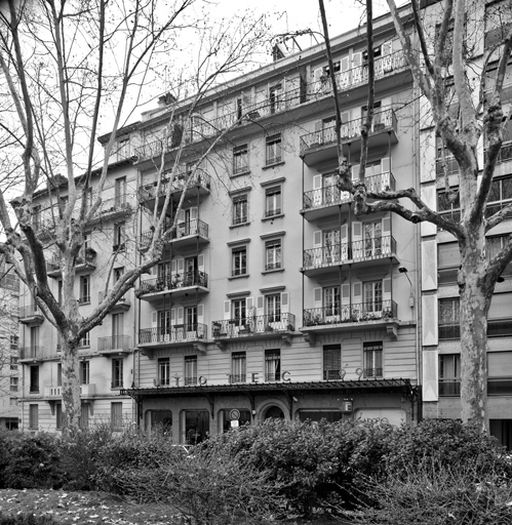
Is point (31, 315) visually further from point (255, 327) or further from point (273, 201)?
point (273, 201)

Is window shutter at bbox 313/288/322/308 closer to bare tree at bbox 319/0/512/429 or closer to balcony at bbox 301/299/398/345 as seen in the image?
balcony at bbox 301/299/398/345

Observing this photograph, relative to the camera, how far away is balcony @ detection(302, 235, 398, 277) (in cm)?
2820

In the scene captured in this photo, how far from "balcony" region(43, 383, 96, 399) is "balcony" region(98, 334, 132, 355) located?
2344 mm

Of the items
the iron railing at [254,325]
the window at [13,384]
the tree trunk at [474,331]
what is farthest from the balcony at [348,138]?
the window at [13,384]

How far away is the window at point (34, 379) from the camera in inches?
1729

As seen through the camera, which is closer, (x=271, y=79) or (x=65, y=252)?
(x=65, y=252)

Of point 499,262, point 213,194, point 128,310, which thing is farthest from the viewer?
point 128,310

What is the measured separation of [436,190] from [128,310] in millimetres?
19760

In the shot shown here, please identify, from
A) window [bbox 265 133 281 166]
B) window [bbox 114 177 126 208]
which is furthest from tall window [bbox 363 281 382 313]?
window [bbox 114 177 126 208]

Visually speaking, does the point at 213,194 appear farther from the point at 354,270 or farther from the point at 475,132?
the point at 475,132

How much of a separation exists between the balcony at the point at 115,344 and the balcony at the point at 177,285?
3104mm

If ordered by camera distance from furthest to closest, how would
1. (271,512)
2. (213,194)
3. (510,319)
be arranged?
1. (213,194)
2. (510,319)
3. (271,512)

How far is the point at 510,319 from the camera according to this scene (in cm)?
2544

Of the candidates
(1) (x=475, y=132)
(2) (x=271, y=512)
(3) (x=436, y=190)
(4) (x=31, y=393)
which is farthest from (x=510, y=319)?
(4) (x=31, y=393)
